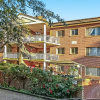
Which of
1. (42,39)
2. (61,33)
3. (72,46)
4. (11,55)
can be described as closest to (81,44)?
(72,46)

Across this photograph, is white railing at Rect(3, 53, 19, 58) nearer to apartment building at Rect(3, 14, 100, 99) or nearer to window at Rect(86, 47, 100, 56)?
apartment building at Rect(3, 14, 100, 99)

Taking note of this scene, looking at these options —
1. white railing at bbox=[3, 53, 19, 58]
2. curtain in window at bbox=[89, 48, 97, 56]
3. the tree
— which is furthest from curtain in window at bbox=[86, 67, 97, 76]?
the tree

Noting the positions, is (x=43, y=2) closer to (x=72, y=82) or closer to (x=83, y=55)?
(x=72, y=82)

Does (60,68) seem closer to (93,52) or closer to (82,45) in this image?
(82,45)

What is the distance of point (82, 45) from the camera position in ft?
61.8

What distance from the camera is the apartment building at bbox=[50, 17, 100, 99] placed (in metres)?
17.8

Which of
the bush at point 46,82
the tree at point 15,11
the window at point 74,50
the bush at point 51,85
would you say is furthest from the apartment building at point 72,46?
the tree at point 15,11

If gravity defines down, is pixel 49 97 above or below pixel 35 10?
below

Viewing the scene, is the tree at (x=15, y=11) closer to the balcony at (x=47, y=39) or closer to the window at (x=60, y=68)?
the balcony at (x=47, y=39)

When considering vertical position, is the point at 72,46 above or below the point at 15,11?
below

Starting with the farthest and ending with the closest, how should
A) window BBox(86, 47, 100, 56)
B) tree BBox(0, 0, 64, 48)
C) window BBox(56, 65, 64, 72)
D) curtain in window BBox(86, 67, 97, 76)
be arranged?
1. window BBox(56, 65, 64, 72)
2. window BBox(86, 47, 100, 56)
3. curtain in window BBox(86, 67, 97, 76)
4. tree BBox(0, 0, 64, 48)

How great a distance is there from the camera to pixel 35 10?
18.4 feet

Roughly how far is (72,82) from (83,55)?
1185 centimetres

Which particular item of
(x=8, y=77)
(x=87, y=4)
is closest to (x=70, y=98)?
(x=8, y=77)
